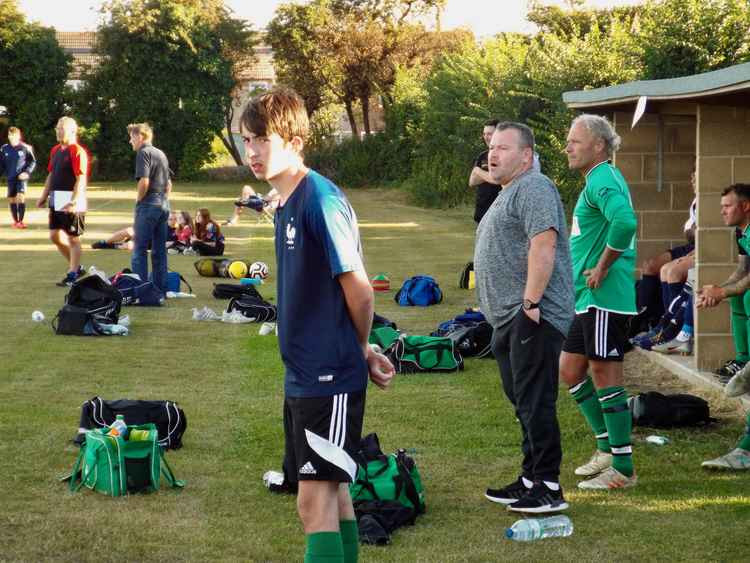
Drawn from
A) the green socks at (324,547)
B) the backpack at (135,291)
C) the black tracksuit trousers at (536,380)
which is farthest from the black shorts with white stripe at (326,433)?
the backpack at (135,291)

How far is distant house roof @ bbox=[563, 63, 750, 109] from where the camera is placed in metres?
8.00

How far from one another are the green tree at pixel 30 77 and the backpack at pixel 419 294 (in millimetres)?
40785

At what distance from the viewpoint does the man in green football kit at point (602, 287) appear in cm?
632

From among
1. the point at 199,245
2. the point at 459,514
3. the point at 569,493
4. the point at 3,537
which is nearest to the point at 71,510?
the point at 3,537

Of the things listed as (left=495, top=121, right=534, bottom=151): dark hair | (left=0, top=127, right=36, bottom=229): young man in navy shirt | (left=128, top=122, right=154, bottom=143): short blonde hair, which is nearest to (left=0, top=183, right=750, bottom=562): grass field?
(left=495, top=121, right=534, bottom=151): dark hair

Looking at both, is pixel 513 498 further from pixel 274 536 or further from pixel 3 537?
pixel 3 537

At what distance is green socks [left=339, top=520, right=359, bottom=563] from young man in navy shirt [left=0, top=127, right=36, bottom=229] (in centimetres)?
2289

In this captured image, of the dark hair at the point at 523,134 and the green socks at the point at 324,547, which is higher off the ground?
the dark hair at the point at 523,134

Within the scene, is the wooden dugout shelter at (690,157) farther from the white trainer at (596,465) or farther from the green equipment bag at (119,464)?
the green equipment bag at (119,464)

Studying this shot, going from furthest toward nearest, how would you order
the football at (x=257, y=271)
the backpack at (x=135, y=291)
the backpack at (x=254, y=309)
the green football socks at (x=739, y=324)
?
the football at (x=257, y=271)
the backpack at (x=135, y=291)
the backpack at (x=254, y=309)
the green football socks at (x=739, y=324)

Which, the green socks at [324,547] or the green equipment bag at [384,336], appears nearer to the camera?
the green socks at [324,547]

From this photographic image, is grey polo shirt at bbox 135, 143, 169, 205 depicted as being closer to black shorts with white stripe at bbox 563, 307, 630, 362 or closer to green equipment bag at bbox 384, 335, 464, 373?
green equipment bag at bbox 384, 335, 464, 373

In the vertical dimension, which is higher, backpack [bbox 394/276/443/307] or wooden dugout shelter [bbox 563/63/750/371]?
wooden dugout shelter [bbox 563/63/750/371]

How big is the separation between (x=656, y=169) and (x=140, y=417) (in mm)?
6522
